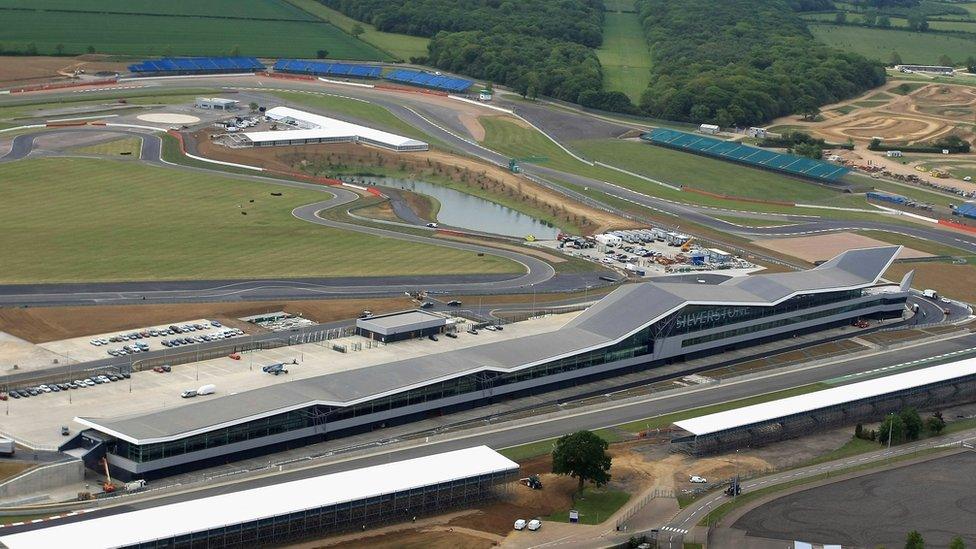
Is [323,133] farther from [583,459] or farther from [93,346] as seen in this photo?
[583,459]

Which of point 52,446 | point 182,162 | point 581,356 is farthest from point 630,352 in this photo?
point 182,162

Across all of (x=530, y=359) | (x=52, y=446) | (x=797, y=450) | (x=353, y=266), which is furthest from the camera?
(x=353, y=266)

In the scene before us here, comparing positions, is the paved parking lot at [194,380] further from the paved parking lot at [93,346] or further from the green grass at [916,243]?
the green grass at [916,243]

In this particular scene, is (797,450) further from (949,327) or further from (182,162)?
(182,162)

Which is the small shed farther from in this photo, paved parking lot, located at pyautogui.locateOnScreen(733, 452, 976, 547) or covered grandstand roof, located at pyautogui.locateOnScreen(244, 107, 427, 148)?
covered grandstand roof, located at pyautogui.locateOnScreen(244, 107, 427, 148)

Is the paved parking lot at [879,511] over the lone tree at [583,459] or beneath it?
beneath

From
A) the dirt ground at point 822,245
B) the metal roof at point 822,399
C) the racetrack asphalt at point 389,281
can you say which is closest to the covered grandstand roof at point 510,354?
the metal roof at point 822,399
